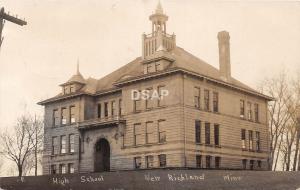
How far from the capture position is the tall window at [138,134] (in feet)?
121

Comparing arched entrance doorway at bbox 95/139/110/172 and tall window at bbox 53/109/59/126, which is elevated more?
tall window at bbox 53/109/59/126

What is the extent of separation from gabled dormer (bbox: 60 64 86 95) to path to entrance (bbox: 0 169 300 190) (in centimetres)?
1450

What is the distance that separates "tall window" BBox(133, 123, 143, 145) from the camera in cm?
3703

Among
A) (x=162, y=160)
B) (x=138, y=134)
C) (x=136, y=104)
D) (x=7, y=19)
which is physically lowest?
(x=162, y=160)

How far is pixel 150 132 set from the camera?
36438 millimetres

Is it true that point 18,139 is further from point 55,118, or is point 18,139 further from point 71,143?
point 71,143

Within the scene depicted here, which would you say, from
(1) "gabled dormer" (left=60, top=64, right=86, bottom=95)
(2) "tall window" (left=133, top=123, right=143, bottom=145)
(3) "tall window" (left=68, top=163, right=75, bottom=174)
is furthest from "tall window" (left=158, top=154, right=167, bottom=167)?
(1) "gabled dormer" (left=60, top=64, right=86, bottom=95)

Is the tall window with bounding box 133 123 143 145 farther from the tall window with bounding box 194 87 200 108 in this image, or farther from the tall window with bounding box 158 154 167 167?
the tall window with bounding box 194 87 200 108

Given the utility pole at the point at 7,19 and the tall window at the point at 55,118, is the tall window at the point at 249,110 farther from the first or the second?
the utility pole at the point at 7,19

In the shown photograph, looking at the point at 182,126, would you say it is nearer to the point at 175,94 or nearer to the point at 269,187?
the point at 175,94

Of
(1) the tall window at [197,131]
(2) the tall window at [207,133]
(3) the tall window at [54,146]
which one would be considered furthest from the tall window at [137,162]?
(3) the tall window at [54,146]

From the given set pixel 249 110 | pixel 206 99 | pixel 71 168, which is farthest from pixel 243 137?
pixel 71 168

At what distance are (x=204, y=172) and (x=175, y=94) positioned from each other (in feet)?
33.7

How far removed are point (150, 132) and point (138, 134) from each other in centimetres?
131
